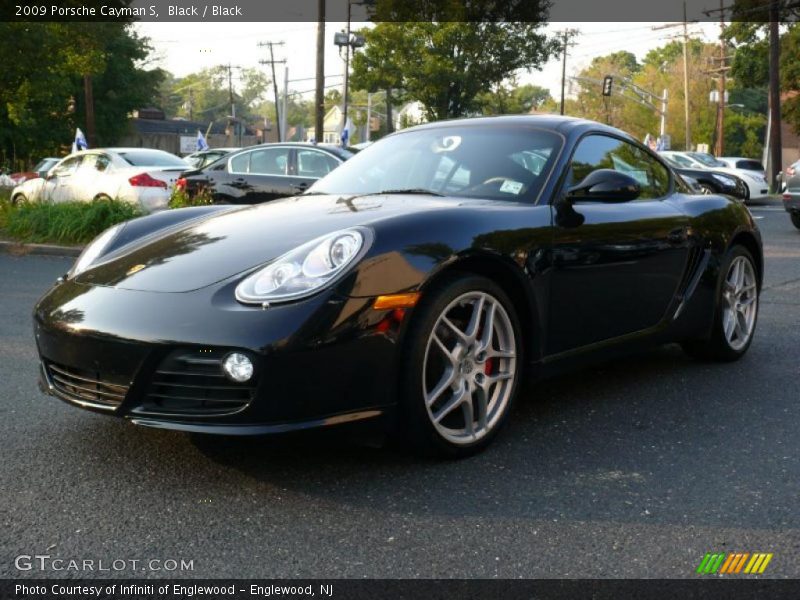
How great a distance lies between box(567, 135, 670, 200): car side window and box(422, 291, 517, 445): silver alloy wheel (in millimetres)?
928

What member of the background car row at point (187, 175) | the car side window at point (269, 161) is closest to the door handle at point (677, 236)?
the background car row at point (187, 175)

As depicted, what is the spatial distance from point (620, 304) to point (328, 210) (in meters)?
1.43

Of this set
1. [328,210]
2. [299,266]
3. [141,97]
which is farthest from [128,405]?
[141,97]

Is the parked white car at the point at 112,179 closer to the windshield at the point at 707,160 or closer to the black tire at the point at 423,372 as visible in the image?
the black tire at the point at 423,372

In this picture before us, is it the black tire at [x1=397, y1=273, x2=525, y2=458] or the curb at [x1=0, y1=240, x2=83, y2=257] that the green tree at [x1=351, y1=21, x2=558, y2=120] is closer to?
the curb at [x1=0, y1=240, x2=83, y2=257]

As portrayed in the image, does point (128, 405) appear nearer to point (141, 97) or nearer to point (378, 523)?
point (378, 523)

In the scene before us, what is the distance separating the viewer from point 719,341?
5.27 m

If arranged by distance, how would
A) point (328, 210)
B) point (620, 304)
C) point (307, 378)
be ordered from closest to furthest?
point (307, 378)
point (328, 210)
point (620, 304)

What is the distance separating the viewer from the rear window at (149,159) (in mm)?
14945

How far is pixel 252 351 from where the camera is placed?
3057 millimetres

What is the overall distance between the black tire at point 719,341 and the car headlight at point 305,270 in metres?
2.56

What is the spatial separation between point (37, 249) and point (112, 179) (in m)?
3.04

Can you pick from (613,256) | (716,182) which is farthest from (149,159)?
(613,256)
